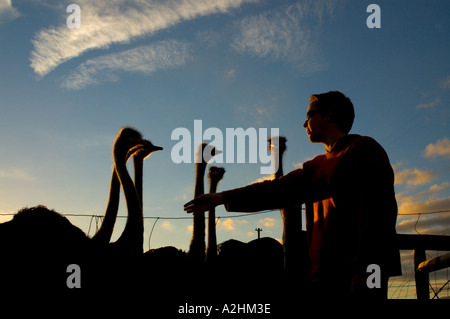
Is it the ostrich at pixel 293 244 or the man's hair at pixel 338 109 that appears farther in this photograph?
the ostrich at pixel 293 244

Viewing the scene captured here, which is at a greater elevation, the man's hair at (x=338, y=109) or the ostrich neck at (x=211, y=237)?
the man's hair at (x=338, y=109)

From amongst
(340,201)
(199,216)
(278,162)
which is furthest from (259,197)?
(278,162)

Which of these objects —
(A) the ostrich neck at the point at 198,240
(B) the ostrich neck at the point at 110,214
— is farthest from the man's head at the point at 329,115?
(A) the ostrich neck at the point at 198,240

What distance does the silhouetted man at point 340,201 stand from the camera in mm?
1980

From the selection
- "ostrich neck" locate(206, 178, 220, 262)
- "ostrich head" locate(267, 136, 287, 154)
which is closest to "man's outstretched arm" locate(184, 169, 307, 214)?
"ostrich neck" locate(206, 178, 220, 262)

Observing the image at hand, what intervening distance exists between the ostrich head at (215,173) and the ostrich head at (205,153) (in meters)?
0.93

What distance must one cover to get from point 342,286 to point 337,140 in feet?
2.66

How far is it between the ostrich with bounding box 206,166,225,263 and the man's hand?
547 cm

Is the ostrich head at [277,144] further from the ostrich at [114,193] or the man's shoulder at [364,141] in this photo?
the man's shoulder at [364,141]

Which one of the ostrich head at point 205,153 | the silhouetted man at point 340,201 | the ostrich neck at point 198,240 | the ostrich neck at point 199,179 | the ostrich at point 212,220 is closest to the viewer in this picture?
the silhouetted man at point 340,201

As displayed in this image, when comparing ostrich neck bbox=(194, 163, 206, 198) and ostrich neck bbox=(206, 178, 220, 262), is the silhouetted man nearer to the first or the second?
ostrich neck bbox=(206, 178, 220, 262)

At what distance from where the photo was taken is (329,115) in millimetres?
2596

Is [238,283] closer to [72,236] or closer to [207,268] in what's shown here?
[207,268]
